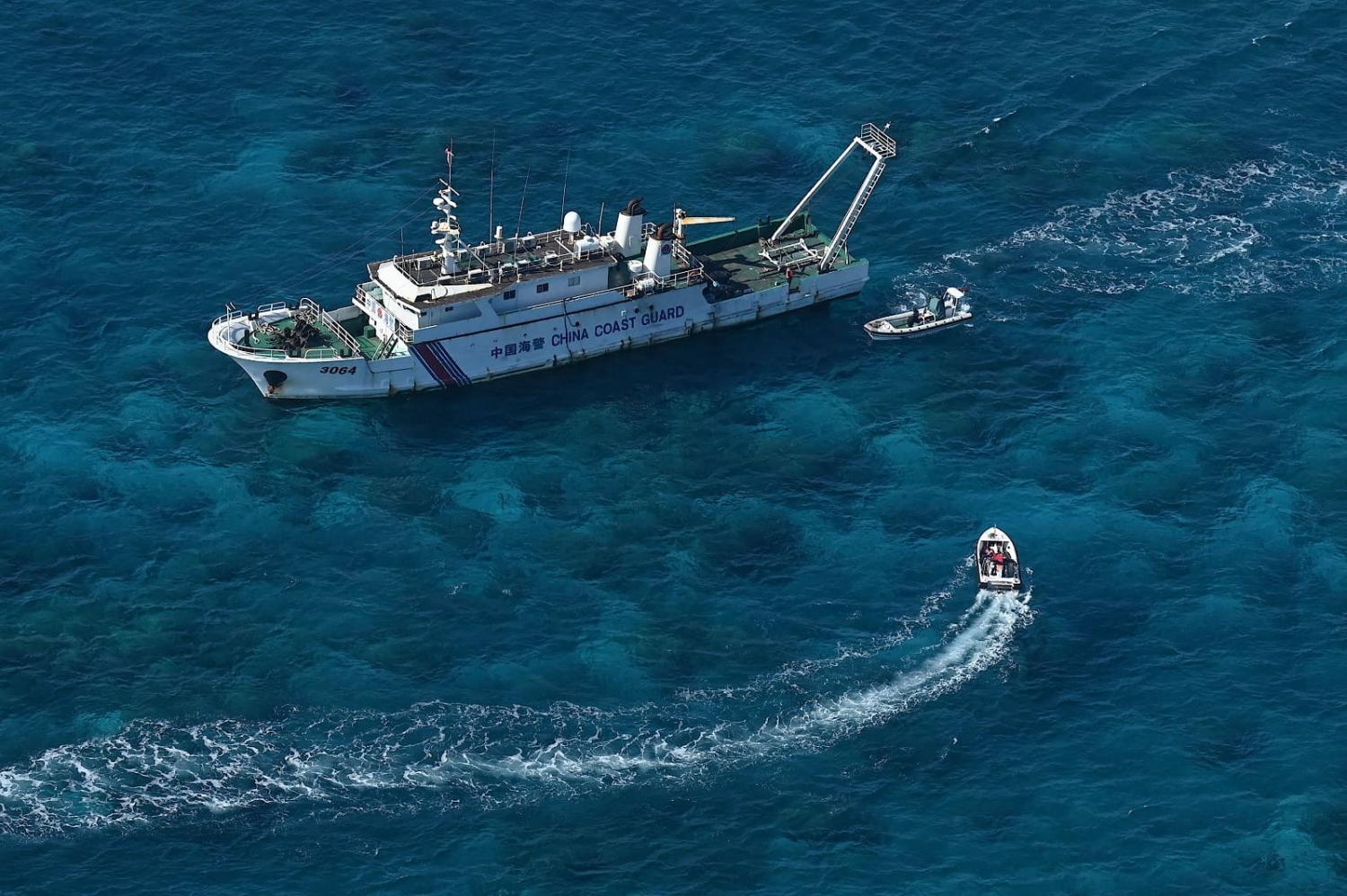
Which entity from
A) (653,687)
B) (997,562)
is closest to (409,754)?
(653,687)

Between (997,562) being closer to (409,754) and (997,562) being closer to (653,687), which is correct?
(653,687)

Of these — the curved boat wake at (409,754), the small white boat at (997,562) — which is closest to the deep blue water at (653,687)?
the curved boat wake at (409,754)

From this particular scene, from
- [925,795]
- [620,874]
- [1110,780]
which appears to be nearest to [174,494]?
[620,874]

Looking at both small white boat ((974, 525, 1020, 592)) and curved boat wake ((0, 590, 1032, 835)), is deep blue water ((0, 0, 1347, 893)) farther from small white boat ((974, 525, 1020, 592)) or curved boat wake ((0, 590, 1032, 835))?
small white boat ((974, 525, 1020, 592))

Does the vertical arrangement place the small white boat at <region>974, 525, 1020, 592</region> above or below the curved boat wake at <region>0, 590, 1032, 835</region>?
above

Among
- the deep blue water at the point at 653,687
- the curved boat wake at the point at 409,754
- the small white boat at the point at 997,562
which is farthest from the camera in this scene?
the small white boat at the point at 997,562

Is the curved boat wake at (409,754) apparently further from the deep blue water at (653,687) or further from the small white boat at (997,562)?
the small white boat at (997,562)

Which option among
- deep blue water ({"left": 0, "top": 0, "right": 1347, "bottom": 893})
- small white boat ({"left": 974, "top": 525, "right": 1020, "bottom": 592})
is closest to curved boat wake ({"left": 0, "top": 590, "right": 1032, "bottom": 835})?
deep blue water ({"left": 0, "top": 0, "right": 1347, "bottom": 893})
